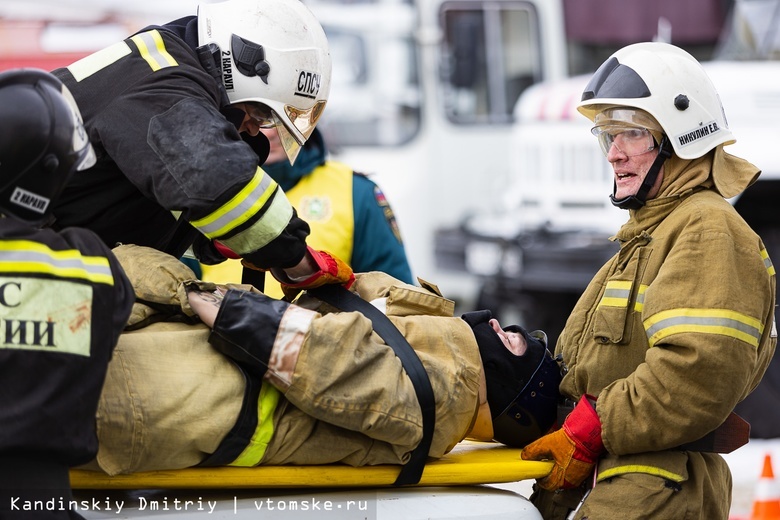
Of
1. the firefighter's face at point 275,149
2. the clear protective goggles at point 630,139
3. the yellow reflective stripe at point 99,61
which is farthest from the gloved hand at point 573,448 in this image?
the firefighter's face at point 275,149

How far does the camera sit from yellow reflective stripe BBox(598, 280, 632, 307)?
3.06 m

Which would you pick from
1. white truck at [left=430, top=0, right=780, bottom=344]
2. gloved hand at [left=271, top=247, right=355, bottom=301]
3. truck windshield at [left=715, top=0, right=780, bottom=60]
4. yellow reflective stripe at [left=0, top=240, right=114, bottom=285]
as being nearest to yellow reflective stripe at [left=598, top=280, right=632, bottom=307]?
gloved hand at [left=271, top=247, right=355, bottom=301]

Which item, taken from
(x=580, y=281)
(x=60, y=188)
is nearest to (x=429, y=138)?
(x=580, y=281)

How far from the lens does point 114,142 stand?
9.40 ft

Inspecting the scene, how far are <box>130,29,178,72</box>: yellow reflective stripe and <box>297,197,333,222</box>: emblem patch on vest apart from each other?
1556 millimetres

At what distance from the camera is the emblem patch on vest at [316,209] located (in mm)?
4590

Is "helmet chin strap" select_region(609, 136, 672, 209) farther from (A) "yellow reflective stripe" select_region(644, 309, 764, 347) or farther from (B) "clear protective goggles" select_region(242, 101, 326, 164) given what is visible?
(B) "clear protective goggles" select_region(242, 101, 326, 164)

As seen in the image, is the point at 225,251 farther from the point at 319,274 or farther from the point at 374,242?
the point at 374,242

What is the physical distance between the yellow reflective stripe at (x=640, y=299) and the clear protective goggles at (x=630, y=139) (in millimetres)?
414

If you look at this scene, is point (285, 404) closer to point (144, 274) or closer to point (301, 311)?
point (301, 311)

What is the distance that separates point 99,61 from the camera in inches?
123

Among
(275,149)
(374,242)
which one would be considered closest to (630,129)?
(374,242)

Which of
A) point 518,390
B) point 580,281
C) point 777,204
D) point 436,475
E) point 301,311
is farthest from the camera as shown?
point 580,281

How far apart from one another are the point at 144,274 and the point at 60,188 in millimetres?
565
